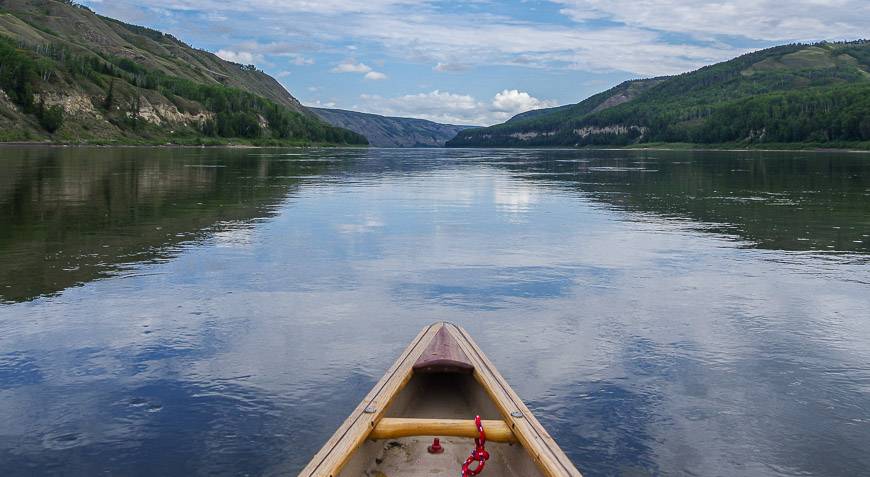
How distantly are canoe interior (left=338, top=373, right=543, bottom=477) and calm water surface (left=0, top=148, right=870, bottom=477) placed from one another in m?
1.12

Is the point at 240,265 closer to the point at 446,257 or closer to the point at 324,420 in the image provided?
the point at 446,257

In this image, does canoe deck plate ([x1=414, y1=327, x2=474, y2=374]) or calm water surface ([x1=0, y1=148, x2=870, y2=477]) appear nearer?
calm water surface ([x1=0, y1=148, x2=870, y2=477])

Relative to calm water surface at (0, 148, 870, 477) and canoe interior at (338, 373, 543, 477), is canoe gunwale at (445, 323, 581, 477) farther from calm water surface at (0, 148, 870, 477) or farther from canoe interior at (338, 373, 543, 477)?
calm water surface at (0, 148, 870, 477)

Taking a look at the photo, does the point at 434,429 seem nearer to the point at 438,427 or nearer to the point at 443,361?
the point at 438,427

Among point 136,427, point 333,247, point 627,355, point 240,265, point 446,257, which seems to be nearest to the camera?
point 136,427

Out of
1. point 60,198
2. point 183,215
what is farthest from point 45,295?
point 60,198

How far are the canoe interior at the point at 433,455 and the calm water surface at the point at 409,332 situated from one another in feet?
3.68

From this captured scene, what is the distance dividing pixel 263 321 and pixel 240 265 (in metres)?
6.28

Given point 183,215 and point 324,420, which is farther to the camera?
point 183,215

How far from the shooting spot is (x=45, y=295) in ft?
56.9

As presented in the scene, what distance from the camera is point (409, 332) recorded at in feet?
49.4

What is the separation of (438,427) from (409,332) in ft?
21.4

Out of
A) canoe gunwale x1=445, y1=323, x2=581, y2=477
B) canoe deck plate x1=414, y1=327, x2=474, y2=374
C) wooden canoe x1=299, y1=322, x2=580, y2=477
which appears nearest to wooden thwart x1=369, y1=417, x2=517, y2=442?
wooden canoe x1=299, y1=322, x2=580, y2=477

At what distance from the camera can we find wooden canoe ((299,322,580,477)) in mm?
7754
